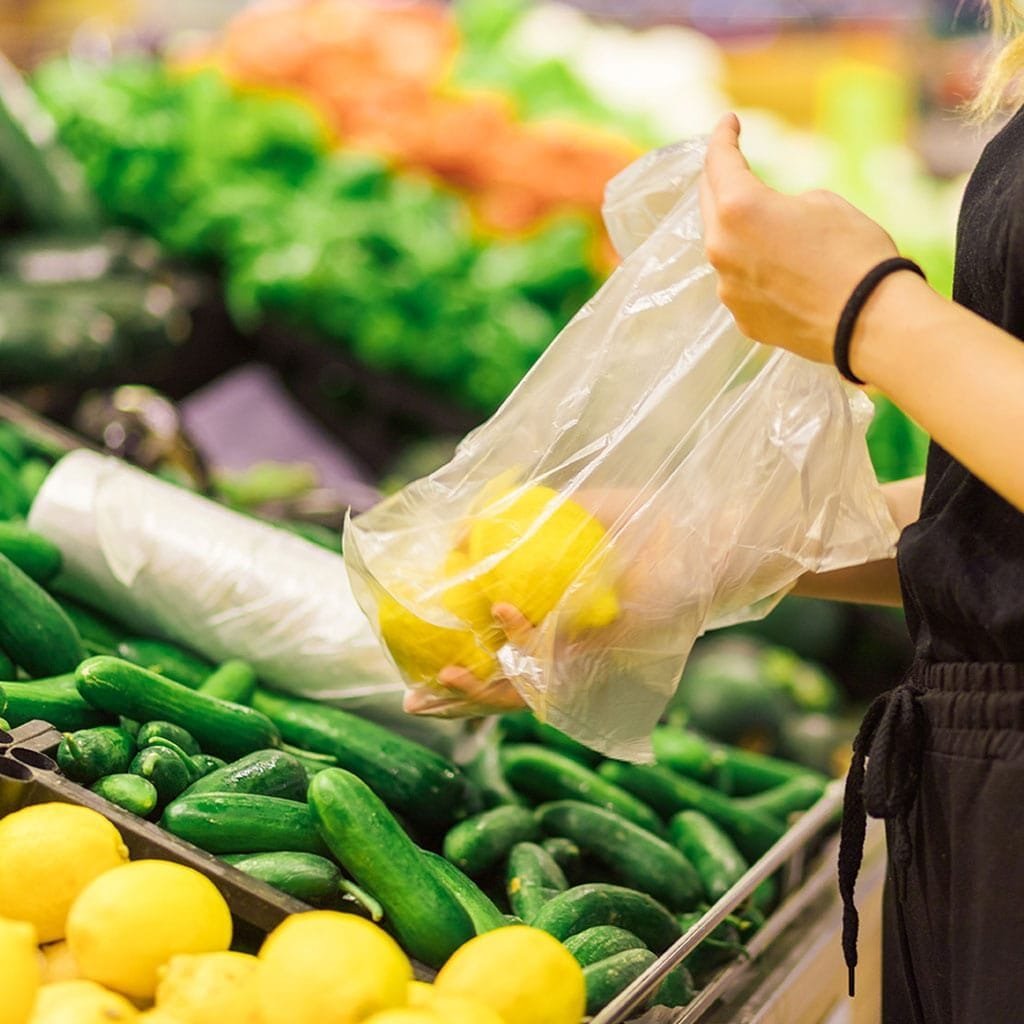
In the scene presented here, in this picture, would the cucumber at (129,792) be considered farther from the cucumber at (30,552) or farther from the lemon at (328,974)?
the cucumber at (30,552)

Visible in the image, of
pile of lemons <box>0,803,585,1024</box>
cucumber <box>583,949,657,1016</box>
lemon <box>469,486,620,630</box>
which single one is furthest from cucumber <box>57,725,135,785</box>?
cucumber <box>583,949,657,1016</box>

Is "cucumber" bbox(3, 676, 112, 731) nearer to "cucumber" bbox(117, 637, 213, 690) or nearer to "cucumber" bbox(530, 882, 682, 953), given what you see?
"cucumber" bbox(117, 637, 213, 690)

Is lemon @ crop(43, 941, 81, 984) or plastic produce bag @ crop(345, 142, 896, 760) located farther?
plastic produce bag @ crop(345, 142, 896, 760)

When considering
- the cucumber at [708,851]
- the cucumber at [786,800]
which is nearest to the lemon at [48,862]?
the cucumber at [708,851]

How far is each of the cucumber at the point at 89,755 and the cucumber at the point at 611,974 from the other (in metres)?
0.62

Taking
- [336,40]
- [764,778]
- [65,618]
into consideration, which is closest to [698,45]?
[336,40]

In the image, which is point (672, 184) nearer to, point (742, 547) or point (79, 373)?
point (742, 547)

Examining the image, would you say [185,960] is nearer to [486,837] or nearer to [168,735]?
[168,735]

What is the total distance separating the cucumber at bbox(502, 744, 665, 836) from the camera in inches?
77.0

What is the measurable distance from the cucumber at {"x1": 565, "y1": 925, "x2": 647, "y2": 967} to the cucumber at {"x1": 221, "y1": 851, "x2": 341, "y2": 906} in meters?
0.29

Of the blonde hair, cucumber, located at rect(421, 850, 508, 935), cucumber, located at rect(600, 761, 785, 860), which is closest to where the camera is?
the blonde hair

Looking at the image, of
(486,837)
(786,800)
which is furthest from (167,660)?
(786,800)

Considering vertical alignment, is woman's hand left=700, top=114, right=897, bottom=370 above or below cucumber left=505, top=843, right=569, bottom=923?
above

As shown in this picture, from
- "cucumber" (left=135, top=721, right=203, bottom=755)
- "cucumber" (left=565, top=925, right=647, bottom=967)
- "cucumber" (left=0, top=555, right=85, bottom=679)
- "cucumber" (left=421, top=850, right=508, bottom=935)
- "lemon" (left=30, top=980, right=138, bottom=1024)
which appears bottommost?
"cucumber" (left=565, top=925, right=647, bottom=967)
